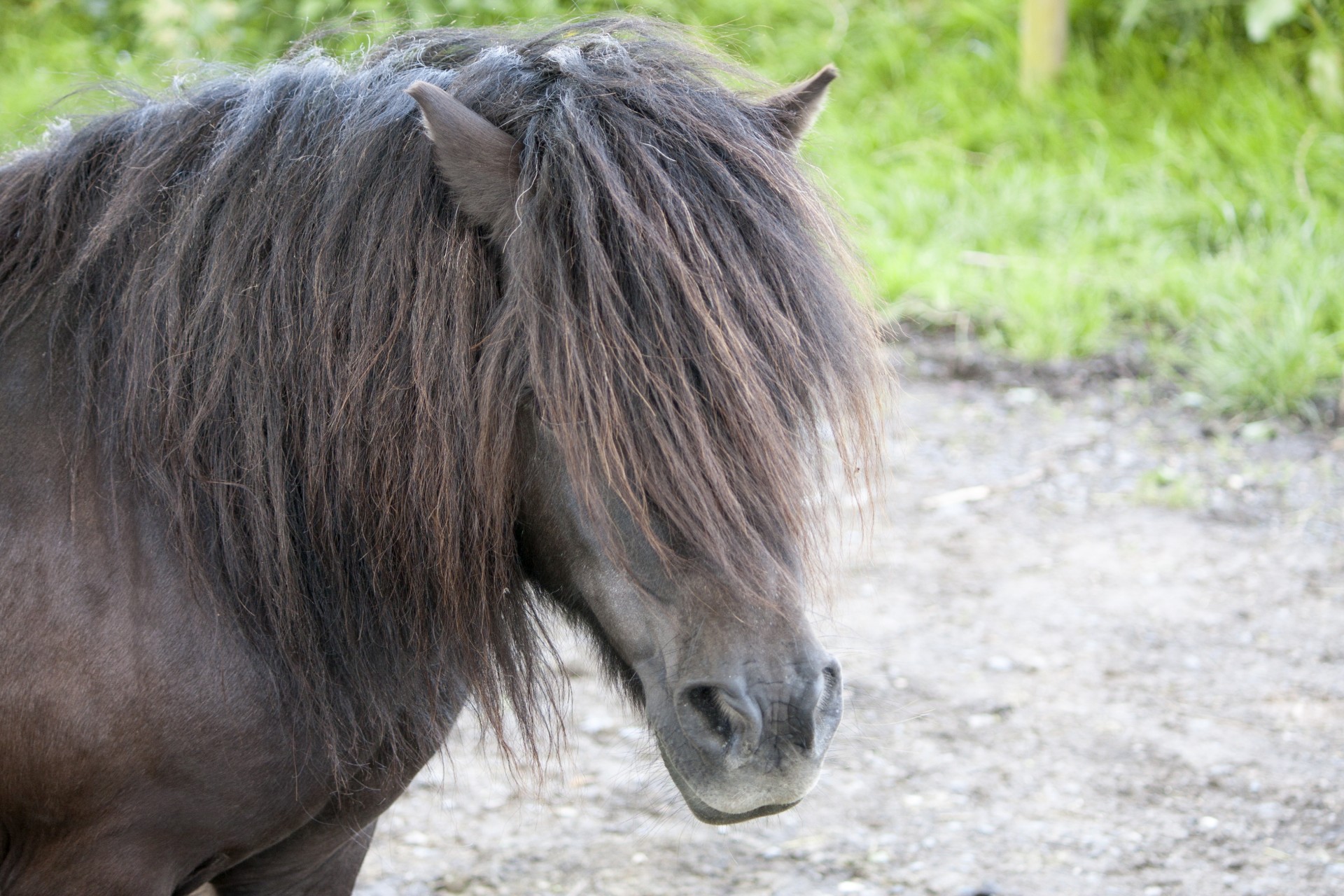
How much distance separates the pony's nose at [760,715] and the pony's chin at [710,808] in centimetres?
6

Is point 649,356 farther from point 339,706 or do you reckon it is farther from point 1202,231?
point 1202,231

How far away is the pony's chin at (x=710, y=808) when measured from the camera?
142cm

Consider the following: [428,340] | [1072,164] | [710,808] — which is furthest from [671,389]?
[1072,164]

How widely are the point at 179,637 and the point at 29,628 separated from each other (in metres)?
0.19

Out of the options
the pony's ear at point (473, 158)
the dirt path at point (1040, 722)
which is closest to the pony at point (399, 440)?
the pony's ear at point (473, 158)

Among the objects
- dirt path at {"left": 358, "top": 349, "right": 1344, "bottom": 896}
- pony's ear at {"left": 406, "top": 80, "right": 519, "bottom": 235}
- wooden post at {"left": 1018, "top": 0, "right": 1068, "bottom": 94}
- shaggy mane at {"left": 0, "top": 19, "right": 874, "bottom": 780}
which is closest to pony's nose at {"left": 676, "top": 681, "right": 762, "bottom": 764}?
shaggy mane at {"left": 0, "top": 19, "right": 874, "bottom": 780}

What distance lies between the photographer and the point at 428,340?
4.92ft

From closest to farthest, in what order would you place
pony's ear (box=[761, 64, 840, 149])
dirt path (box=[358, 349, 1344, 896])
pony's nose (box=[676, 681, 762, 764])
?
pony's nose (box=[676, 681, 762, 764])
pony's ear (box=[761, 64, 840, 149])
dirt path (box=[358, 349, 1344, 896])

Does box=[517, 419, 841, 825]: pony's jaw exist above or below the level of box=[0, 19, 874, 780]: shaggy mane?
below

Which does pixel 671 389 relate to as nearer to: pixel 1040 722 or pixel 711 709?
pixel 711 709

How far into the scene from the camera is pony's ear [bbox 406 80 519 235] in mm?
1432

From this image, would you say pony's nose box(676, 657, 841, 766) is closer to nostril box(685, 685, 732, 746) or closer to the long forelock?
nostril box(685, 685, 732, 746)

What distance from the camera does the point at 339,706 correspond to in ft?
5.33

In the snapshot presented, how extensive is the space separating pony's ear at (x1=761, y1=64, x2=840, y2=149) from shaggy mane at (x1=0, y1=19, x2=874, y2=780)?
0.22ft
